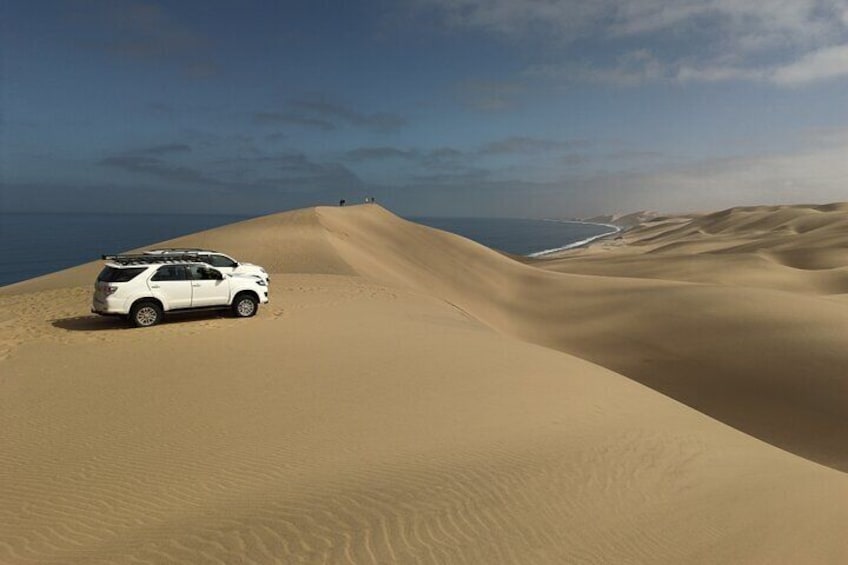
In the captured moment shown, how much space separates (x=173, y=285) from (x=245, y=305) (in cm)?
213

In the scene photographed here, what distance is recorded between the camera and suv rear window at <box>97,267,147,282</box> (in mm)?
12539

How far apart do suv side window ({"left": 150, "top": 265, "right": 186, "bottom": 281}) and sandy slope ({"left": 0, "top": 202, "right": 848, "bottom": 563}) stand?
53.3 inches

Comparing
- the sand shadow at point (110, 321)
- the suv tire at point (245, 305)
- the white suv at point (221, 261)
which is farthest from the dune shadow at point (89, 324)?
the suv tire at point (245, 305)

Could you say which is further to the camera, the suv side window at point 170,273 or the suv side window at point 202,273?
the suv side window at point 202,273

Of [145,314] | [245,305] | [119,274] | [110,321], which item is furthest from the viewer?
[245,305]

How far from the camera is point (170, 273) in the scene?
13.2 meters

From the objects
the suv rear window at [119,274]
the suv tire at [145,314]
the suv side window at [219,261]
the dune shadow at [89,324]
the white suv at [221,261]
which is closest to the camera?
the suv rear window at [119,274]

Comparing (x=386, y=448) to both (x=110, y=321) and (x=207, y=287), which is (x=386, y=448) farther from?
(x=110, y=321)

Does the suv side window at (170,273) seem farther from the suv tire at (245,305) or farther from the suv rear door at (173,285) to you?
the suv tire at (245,305)

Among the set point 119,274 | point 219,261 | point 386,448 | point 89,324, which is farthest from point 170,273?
point 386,448

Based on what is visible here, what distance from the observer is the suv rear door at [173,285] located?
13016mm

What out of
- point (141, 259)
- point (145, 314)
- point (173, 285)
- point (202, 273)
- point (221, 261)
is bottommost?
point (145, 314)

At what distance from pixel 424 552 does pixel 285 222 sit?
3525 centimetres

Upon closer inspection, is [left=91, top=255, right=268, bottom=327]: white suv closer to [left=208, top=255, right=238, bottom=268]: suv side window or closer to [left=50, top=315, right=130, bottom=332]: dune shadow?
[left=50, top=315, right=130, bottom=332]: dune shadow
